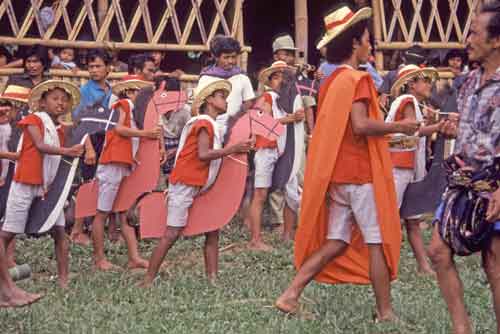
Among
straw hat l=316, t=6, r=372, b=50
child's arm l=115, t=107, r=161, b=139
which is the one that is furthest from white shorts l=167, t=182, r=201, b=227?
straw hat l=316, t=6, r=372, b=50

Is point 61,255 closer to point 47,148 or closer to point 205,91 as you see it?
point 47,148

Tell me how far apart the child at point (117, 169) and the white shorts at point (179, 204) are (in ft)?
2.83

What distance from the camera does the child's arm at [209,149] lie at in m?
6.75

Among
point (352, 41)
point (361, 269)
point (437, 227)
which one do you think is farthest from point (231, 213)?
point (437, 227)

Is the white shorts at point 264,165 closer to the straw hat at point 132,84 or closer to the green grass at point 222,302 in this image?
the green grass at point 222,302

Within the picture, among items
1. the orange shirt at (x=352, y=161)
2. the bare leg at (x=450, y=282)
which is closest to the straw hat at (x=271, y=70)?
the orange shirt at (x=352, y=161)

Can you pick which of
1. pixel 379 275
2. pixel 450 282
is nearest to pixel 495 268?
pixel 450 282

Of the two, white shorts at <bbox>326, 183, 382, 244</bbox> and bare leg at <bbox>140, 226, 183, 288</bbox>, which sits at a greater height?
white shorts at <bbox>326, 183, 382, 244</bbox>

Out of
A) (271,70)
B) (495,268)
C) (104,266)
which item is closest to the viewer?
(495,268)

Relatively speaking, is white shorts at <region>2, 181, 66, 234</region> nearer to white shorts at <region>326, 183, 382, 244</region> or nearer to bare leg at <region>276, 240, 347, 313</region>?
bare leg at <region>276, 240, 347, 313</region>

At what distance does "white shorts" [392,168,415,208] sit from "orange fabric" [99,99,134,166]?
77.7 inches

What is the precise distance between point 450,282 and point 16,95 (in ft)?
11.2

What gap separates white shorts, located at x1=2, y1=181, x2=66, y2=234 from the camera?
6691 millimetres

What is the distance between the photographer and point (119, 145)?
7762 mm
